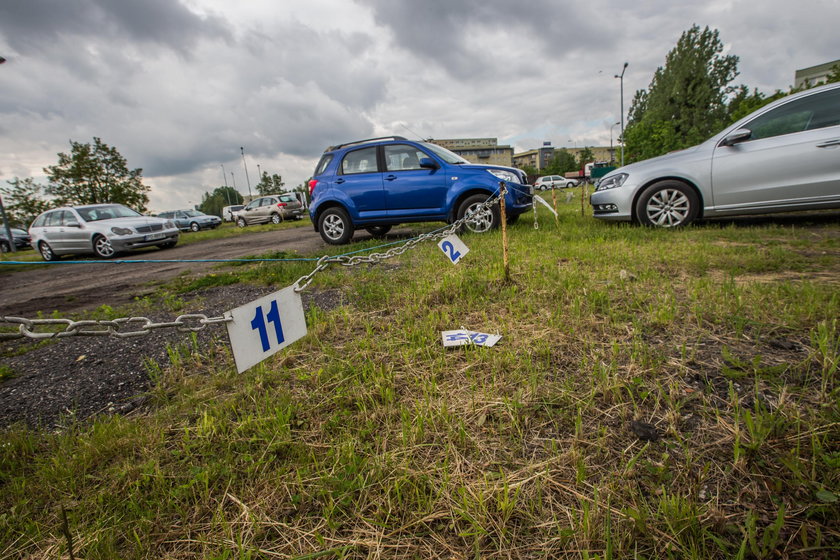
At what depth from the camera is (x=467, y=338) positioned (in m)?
2.28

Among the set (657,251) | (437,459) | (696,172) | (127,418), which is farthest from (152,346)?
(696,172)

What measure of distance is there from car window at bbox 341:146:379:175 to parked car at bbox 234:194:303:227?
1543 centimetres

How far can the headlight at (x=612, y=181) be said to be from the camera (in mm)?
5902

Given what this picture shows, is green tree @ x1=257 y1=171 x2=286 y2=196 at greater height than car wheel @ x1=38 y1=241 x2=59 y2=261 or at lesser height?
greater

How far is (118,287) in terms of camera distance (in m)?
5.30

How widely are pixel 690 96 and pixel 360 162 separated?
3609cm

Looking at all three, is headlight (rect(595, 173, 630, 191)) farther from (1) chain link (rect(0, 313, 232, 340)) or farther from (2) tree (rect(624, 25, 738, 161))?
(2) tree (rect(624, 25, 738, 161))

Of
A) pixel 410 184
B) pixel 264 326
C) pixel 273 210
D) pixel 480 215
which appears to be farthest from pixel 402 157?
pixel 273 210

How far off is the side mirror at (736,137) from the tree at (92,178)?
38.4m

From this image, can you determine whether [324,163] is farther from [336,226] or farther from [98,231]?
[98,231]

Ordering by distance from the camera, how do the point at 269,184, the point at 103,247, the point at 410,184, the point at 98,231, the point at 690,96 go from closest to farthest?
the point at 410,184, the point at 98,231, the point at 103,247, the point at 690,96, the point at 269,184

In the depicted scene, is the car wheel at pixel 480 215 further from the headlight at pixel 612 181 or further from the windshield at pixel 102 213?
the windshield at pixel 102 213

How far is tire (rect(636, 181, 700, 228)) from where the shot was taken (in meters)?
5.37

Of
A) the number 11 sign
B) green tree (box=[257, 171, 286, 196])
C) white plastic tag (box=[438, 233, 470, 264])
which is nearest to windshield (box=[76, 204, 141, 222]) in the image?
white plastic tag (box=[438, 233, 470, 264])
